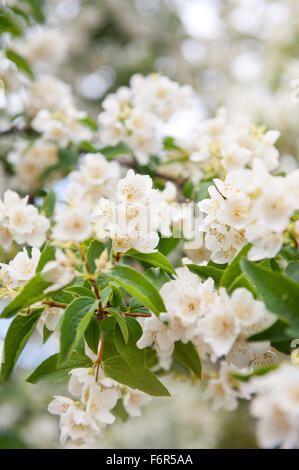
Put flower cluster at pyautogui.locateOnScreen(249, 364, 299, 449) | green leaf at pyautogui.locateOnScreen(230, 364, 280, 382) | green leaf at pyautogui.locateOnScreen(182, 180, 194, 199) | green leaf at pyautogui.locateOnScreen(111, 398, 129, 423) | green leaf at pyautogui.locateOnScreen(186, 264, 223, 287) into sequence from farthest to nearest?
green leaf at pyautogui.locateOnScreen(182, 180, 194, 199), green leaf at pyautogui.locateOnScreen(111, 398, 129, 423), green leaf at pyautogui.locateOnScreen(186, 264, 223, 287), green leaf at pyautogui.locateOnScreen(230, 364, 280, 382), flower cluster at pyautogui.locateOnScreen(249, 364, 299, 449)

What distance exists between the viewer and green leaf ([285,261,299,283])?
994mm

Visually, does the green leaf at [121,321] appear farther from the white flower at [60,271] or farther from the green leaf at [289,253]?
the green leaf at [289,253]

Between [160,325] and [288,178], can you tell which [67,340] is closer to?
[160,325]

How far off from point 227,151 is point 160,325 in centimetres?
67

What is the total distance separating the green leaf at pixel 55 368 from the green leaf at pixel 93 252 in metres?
0.23

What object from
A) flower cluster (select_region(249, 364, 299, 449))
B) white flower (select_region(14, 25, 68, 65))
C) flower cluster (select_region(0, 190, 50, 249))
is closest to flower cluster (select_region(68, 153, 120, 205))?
flower cluster (select_region(0, 190, 50, 249))

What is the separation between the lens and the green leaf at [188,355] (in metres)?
1.05

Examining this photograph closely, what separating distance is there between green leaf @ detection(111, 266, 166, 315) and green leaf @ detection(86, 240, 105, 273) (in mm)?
106

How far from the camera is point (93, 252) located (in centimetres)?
105

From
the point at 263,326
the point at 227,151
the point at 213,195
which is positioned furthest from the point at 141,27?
the point at 263,326

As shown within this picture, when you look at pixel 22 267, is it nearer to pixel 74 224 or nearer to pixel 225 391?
pixel 74 224

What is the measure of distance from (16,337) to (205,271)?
0.47 m

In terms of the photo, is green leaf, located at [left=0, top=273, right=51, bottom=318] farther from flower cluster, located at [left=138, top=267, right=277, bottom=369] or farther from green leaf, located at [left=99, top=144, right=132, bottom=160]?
green leaf, located at [left=99, top=144, right=132, bottom=160]

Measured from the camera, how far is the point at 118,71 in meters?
4.12
